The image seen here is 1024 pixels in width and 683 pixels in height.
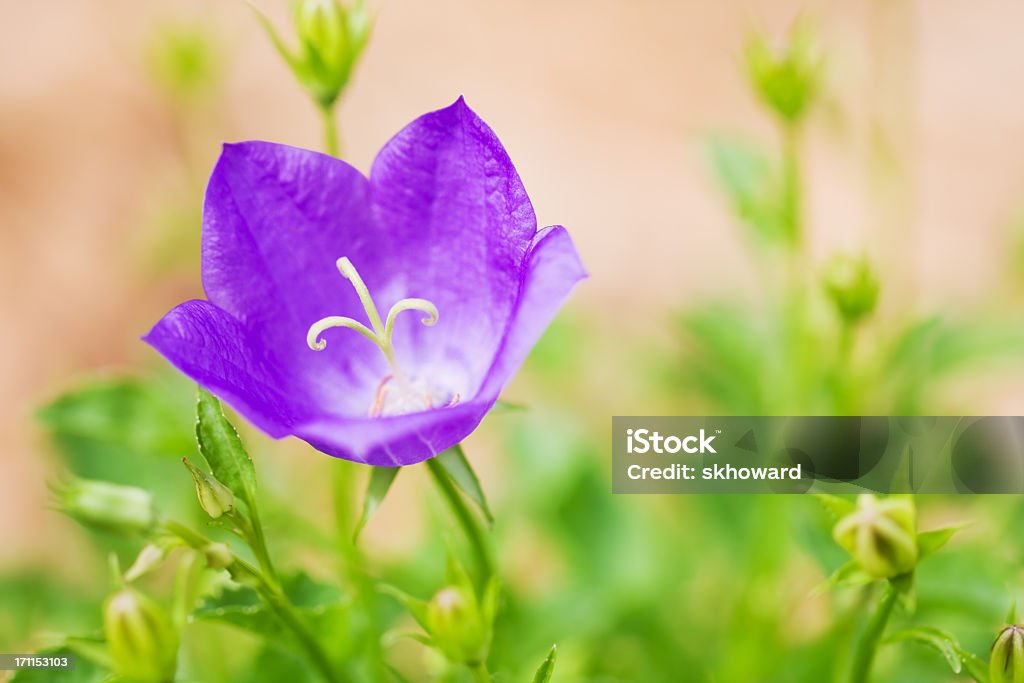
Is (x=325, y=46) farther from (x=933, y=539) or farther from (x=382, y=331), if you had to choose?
(x=933, y=539)

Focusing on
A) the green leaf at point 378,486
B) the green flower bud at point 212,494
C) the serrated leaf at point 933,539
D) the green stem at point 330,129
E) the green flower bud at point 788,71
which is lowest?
the serrated leaf at point 933,539

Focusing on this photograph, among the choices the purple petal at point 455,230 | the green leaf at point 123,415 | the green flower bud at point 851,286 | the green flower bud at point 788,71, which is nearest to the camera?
the purple petal at point 455,230

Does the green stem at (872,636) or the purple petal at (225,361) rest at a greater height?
the purple petal at (225,361)

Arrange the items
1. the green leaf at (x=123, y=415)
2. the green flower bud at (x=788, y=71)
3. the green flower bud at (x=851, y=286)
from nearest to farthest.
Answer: the green flower bud at (x=851, y=286) → the green leaf at (x=123, y=415) → the green flower bud at (x=788, y=71)

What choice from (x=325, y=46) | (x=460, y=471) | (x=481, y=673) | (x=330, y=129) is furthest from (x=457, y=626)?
(x=325, y=46)

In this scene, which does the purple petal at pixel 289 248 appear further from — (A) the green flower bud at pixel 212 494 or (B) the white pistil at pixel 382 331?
(A) the green flower bud at pixel 212 494

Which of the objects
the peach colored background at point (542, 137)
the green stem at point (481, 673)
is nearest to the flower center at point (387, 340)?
the green stem at point (481, 673)

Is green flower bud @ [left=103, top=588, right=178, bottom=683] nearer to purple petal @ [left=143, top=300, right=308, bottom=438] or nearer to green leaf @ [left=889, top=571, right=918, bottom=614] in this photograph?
purple petal @ [left=143, top=300, right=308, bottom=438]
